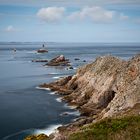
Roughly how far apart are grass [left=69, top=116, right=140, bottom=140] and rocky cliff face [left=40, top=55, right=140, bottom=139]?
806 inches

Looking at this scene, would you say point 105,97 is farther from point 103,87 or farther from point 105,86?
point 103,87

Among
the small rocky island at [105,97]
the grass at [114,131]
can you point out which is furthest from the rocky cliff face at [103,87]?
the grass at [114,131]

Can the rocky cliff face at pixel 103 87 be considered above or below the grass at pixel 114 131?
below

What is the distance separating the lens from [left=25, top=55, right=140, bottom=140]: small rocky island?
23116mm

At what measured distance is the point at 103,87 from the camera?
211 ft

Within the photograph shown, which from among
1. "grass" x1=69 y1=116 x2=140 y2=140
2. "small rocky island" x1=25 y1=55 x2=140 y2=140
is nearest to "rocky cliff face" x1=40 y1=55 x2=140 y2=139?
"small rocky island" x1=25 y1=55 x2=140 y2=140

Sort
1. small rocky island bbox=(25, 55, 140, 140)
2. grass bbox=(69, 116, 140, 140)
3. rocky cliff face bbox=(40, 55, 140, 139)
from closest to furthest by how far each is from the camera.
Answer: grass bbox=(69, 116, 140, 140), small rocky island bbox=(25, 55, 140, 140), rocky cliff face bbox=(40, 55, 140, 139)

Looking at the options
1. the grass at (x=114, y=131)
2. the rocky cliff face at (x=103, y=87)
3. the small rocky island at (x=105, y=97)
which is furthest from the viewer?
the rocky cliff face at (x=103, y=87)

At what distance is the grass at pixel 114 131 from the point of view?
21.7 meters

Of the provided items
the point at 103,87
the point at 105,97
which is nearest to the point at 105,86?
the point at 103,87

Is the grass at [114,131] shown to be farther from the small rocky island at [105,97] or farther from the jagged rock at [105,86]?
the jagged rock at [105,86]

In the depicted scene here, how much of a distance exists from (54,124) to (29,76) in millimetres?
60171

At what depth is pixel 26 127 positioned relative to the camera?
52.7m

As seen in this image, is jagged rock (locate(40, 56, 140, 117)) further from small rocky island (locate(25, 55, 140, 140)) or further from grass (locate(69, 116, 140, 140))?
grass (locate(69, 116, 140, 140))
